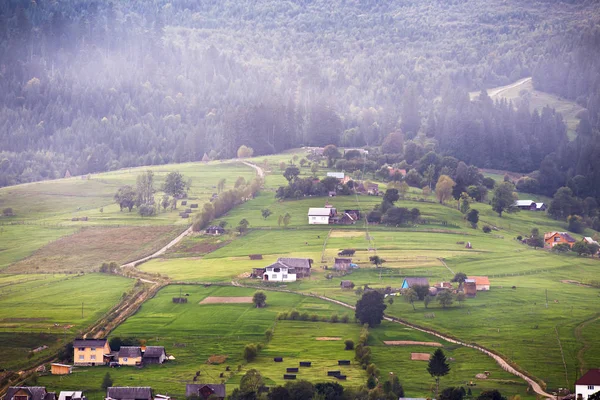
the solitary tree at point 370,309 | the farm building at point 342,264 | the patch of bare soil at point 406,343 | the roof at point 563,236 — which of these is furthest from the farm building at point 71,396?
the roof at point 563,236

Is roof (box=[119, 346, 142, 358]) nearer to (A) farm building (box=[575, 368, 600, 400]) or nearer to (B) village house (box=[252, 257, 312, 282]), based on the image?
(B) village house (box=[252, 257, 312, 282])

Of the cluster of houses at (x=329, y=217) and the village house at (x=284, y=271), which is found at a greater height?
the cluster of houses at (x=329, y=217)

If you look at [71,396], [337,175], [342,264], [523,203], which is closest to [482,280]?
[342,264]

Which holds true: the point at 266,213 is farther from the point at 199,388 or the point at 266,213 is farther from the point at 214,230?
the point at 199,388

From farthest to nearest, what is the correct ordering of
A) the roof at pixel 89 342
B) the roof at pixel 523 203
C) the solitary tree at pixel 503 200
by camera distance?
the roof at pixel 523 203 < the solitary tree at pixel 503 200 < the roof at pixel 89 342

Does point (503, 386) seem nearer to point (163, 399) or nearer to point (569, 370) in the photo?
point (569, 370)

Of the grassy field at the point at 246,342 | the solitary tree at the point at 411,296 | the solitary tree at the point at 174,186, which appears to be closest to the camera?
the grassy field at the point at 246,342

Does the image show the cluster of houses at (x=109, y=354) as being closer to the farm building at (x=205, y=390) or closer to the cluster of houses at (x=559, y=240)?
the farm building at (x=205, y=390)
